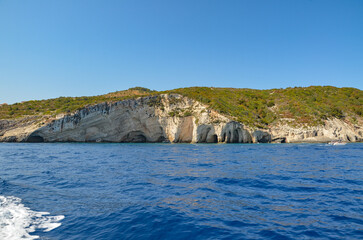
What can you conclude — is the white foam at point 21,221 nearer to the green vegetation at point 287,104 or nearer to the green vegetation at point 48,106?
the green vegetation at point 287,104

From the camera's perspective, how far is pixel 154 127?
195 ft

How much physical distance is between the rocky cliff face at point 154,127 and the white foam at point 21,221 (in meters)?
47.6

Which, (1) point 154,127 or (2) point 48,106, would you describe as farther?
(2) point 48,106

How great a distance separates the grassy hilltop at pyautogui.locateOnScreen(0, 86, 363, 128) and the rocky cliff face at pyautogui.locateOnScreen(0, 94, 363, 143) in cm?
303

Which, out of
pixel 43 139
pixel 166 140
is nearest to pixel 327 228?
pixel 166 140

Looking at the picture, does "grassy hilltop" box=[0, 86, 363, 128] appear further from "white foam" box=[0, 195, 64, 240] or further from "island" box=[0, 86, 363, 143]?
"white foam" box=[0, 195, 64, 240]

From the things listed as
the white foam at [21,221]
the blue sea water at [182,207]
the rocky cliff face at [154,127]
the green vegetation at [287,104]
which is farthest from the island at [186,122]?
the white foam at [21,221]

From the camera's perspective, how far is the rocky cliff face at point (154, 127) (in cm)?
5372

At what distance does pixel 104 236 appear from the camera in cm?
600

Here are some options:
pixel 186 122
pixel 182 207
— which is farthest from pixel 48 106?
pixel 182 207

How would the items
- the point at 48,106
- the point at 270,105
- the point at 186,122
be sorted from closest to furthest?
the point at 186,122 → the point at 270,105 → the point at 48,106

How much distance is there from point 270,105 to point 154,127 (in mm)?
35256

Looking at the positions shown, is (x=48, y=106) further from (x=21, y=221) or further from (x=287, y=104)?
(x=21, y=221)

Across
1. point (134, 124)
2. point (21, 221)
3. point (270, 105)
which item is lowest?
point (21, 221)
